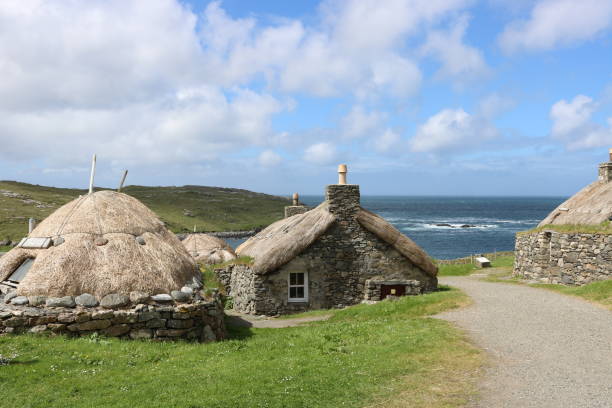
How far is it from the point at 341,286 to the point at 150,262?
37.1ft

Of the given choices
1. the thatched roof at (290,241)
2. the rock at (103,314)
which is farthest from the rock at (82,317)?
the thatched roof at (290,241)

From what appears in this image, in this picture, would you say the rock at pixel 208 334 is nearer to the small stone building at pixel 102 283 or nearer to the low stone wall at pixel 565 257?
the small stone building at pixel 102 283

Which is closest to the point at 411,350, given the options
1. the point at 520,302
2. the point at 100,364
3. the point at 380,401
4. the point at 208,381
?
the point at 380,401

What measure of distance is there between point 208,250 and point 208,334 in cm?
1828

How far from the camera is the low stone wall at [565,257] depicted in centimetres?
2569

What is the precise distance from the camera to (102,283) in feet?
46.9

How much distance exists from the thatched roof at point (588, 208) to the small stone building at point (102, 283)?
21346 millimetres

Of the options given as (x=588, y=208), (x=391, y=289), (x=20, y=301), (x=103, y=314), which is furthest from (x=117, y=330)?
(x=588, y=208)

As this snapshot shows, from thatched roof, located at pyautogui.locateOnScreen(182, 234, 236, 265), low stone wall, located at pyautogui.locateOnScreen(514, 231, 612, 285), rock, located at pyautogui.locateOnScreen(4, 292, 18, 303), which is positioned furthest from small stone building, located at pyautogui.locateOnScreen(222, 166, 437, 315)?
rock, located at pyautogui.locateOnScreen(4, 292, 18, 303)

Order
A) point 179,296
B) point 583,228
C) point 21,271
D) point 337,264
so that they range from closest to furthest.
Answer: point 179,296
point 21,271
point 337,264
point 583,228

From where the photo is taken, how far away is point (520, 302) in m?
20.6

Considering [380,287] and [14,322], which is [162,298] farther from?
[380,287]

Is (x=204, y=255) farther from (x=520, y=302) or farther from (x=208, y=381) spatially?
(x=208, y=381)

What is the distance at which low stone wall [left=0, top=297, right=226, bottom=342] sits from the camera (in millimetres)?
13133
